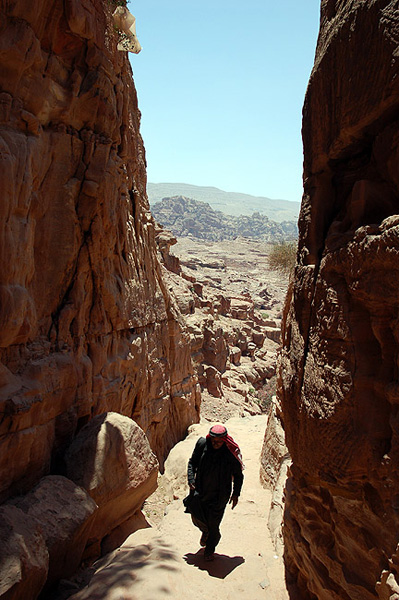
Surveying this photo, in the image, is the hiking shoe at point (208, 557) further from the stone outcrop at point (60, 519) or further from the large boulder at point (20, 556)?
the large boulder at point (20, 556)

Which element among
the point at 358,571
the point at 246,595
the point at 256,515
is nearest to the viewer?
the point at 358,571

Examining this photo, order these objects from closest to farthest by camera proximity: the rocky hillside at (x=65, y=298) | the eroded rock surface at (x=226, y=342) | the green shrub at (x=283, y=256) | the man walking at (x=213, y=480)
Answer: the man walking at (x=213, y=480)
the rocky hillside at (x=65, y=298)
the eroded rock surface at (x=226, y=342)
the green shrub at (x=283, y=256)

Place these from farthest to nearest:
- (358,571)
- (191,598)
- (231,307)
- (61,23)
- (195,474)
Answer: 1. (231,307)
2. (61,23)
3. (195,474)
4. (191,598)
5. (358,571)

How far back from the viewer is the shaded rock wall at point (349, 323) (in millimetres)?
2885

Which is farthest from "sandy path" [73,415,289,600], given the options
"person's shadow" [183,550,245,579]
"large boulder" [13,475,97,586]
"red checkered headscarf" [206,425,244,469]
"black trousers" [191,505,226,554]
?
"red checkered headscarf" [206,425,244,469]

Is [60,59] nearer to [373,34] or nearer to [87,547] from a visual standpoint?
[373,34]

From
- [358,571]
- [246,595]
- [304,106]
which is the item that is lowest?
[246,595]

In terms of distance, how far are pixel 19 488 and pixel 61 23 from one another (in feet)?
20.8

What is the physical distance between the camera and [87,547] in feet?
17.1

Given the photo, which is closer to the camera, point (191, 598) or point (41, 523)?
point (191, 598)

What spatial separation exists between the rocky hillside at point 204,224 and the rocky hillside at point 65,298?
10905 centimetres

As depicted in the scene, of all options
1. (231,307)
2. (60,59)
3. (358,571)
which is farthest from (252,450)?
(231,307)

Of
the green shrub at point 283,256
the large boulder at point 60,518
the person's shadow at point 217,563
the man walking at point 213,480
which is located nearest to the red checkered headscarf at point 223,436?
the man walking at point 213,480

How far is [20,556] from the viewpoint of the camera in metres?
3.64
